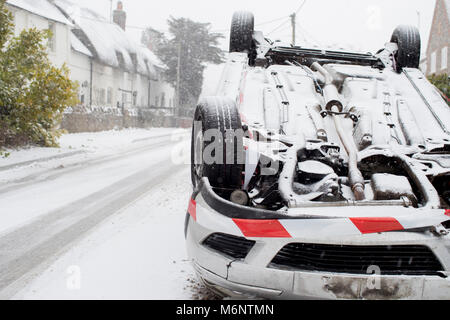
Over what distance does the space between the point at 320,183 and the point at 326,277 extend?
0.74 metres

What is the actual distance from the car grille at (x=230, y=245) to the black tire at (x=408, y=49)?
321 cm

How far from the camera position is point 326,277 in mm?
1997

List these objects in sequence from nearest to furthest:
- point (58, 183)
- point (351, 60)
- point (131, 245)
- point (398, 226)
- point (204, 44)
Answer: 1. point (398, 226)
2. point (131, 245)
3. point (351, 60)
4. point (58, 183)
5. point (204, 44)

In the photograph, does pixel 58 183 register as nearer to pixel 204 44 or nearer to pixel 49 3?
pixel 49 3

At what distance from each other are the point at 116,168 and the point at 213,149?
22.9ft

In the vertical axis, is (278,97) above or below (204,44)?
below

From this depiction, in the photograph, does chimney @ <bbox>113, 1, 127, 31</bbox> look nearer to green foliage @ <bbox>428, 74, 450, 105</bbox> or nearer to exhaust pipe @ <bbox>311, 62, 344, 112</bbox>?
green foliage @ <bbox>428, 74, 450, 105</bbox>

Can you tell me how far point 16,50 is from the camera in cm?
1035

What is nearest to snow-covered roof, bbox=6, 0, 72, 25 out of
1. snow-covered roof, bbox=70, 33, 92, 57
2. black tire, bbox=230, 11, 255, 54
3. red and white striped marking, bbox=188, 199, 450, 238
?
snow-covered roof, bbox=70, 33, 92, 57

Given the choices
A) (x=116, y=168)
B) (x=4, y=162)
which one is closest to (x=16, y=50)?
(x=4, y=162)

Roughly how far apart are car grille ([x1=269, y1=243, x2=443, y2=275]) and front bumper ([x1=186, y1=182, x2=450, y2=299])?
0.07 metres

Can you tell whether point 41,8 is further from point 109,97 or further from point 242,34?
point 242,34

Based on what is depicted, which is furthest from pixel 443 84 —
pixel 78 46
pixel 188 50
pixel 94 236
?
pixel 188 50

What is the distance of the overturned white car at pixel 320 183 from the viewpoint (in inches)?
80.0
